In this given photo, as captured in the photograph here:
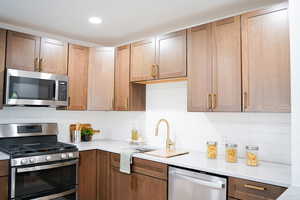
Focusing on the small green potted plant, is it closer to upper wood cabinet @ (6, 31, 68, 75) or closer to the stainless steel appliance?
the stainless steel appliance

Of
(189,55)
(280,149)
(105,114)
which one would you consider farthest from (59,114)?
(280,149)

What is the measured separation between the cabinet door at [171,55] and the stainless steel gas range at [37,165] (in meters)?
1.43

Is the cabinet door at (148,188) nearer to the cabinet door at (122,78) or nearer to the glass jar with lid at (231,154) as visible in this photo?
the glass jar with lid at (231,154)

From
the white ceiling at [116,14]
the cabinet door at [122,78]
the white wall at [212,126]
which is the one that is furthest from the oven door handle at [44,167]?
the white ceiling at [116,14]

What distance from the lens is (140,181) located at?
7.92ft

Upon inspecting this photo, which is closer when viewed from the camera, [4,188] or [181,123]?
[4,188]

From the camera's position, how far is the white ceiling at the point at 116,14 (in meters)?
2.26

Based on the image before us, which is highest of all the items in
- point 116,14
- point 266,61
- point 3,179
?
point 116,14

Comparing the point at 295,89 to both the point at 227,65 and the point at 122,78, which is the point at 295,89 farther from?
the point at 122,78

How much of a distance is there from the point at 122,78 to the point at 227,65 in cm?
151

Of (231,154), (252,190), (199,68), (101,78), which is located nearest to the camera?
(252,190)

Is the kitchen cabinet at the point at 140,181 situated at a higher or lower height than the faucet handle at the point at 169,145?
lower

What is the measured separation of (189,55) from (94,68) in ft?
4.84

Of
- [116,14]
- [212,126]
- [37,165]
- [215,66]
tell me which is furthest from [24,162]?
[215,66]
